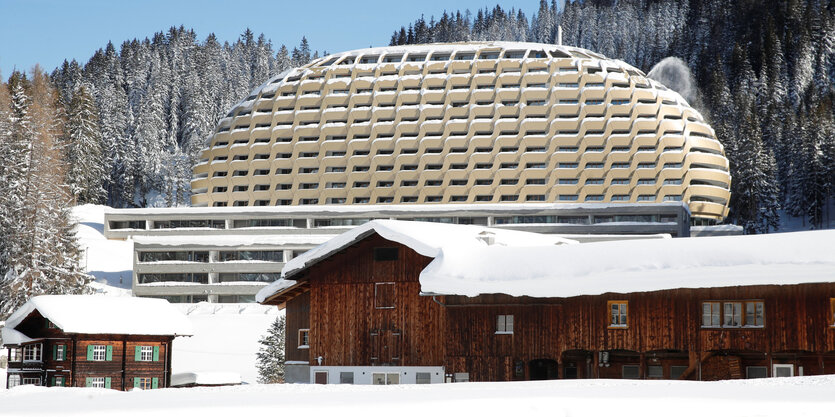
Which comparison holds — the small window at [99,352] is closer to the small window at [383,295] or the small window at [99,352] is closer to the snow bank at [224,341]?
the snow bank at [224,341]

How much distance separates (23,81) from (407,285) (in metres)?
100

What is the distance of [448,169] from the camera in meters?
117

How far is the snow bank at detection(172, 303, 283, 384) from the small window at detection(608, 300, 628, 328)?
22915 millimetres

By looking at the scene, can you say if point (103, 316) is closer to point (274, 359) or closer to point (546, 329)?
point (274, 359)

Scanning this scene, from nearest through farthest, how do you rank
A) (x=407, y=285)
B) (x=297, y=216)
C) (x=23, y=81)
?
(x=407, y=285) → (x=297, y=216) → (x=23, y=81)

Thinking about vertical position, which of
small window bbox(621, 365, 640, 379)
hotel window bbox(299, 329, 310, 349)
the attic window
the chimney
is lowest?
small window bbox(621, 365, 640, 379)

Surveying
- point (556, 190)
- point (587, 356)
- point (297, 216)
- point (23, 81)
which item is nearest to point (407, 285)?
point (587, 356)

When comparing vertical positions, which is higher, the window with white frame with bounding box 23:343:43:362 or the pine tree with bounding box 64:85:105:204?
the pine tree with bounding box 64:85:105:204

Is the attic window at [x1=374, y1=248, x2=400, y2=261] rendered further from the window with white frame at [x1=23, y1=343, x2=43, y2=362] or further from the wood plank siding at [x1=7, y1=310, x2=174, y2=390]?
the window with white frame at [x1=23, y1=343, x2=43, y2=362]

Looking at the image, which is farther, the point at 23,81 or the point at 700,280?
the point at 23,81

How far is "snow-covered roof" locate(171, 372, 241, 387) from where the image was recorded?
46125 mm

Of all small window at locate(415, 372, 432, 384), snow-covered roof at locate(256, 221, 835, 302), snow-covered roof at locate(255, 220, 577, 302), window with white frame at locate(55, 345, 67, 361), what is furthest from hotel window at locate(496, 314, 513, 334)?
window with white frame at locate(55, 345, 67, 361)

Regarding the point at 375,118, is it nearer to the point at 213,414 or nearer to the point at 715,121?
the point at 715,121

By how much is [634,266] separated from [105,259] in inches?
3014
